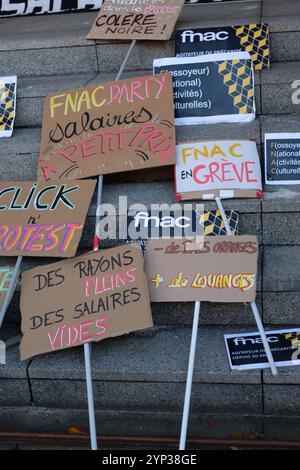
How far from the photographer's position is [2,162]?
368cm

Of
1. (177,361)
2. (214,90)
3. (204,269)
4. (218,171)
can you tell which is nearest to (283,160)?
(218,171)

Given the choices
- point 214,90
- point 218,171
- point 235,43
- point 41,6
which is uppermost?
point 41,6

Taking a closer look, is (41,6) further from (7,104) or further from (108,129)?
(108,129)

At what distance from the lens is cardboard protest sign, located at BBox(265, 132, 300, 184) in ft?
11.0

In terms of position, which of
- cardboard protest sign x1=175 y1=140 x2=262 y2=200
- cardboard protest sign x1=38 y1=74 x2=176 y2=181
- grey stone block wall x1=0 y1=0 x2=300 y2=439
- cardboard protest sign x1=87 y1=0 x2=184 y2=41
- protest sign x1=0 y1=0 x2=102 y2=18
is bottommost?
grey stone block wall x1=0 y1=0 x2=300 y2=439

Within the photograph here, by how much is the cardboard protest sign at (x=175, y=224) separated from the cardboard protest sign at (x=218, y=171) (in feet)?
0.35

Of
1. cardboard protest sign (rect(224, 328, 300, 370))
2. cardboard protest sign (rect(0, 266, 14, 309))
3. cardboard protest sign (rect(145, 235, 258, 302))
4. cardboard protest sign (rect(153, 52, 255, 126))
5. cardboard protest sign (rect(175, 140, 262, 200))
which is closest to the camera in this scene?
cardboard protest sign (rect(224, 328, 300, 370))

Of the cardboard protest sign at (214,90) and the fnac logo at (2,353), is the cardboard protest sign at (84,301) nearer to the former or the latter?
the fnac logo at (2,353)

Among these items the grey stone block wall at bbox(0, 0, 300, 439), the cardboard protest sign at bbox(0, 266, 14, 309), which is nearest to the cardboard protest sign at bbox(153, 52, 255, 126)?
the grey stone block wall at bbox(0, 0, 300, 439)

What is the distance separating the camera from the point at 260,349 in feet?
9.32

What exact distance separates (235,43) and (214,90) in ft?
1.37

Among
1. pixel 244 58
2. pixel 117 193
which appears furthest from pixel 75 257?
pixel 244 58

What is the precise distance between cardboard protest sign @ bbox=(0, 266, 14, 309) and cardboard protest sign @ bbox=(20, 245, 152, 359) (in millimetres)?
104

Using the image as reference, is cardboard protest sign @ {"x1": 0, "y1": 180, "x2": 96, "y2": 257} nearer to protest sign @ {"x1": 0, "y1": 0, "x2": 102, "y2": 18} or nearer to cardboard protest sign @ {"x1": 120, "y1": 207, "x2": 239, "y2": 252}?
cardboard protest sign @ {"x1": 120, "y1": 207, "x2": 239, "y2": 252}
